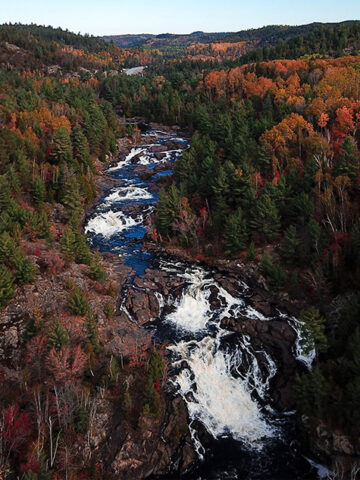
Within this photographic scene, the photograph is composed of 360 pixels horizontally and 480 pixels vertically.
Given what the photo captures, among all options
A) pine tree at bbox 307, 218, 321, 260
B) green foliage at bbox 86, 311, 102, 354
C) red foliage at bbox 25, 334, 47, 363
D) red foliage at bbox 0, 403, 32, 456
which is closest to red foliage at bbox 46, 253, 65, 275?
green foliage at bbox 86, 311, 102, 354

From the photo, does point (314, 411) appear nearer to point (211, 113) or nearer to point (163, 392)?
point (163, 392)

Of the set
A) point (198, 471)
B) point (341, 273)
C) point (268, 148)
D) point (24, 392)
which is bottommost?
point (198, 471)

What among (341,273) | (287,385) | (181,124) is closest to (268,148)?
(341,273)

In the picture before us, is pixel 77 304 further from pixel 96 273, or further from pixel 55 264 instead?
pixel 55 264

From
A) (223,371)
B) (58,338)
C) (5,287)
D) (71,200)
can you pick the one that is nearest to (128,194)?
(71,200)

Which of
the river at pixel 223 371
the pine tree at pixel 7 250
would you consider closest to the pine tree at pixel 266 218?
the river at pixel 223 371
